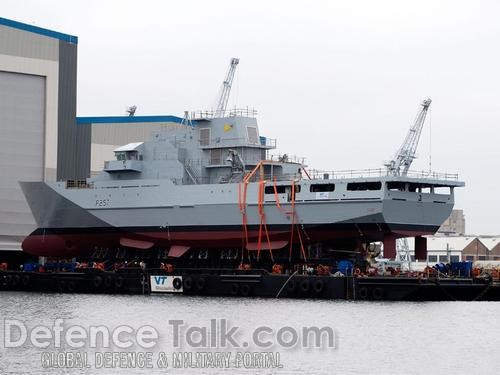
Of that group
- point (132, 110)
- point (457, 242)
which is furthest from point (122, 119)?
point (457, 242)

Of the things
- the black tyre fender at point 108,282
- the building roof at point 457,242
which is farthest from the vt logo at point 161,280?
the building roof at point 457,242

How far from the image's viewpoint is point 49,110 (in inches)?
3369

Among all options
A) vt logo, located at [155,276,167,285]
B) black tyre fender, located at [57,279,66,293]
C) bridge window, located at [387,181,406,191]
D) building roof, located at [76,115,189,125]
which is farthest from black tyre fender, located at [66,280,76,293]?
building roof, located at [76,115,189,125]

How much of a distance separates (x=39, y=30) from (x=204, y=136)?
1635 centimetres

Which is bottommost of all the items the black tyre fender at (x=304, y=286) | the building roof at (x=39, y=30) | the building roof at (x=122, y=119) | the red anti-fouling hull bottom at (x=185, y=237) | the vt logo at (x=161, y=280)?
the black tyre fender at (x=304, y=286)

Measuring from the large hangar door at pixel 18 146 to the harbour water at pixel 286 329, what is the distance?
15.2 meters

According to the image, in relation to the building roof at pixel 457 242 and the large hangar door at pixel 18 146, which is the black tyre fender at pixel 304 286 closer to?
the large hangar door at pixel 18 146

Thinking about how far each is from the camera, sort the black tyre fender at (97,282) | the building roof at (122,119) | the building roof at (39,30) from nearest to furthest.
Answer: the black tyre fender at (97,282) → the building roof at (39,30) → the building roof at (122,119)

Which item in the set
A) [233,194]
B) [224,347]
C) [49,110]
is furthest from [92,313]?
[49,110]

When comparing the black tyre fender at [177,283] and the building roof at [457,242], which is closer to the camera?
the black tyre fender at [177,283]

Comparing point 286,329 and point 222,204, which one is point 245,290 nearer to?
point 222,204

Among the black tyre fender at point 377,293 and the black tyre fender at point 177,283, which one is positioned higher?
the black tyre fender at point 177,283

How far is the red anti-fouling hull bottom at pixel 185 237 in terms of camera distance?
6906cm

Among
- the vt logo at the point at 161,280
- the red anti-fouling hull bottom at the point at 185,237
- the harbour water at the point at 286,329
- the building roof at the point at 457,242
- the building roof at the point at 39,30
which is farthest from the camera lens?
the building roof at the point at 457,242
